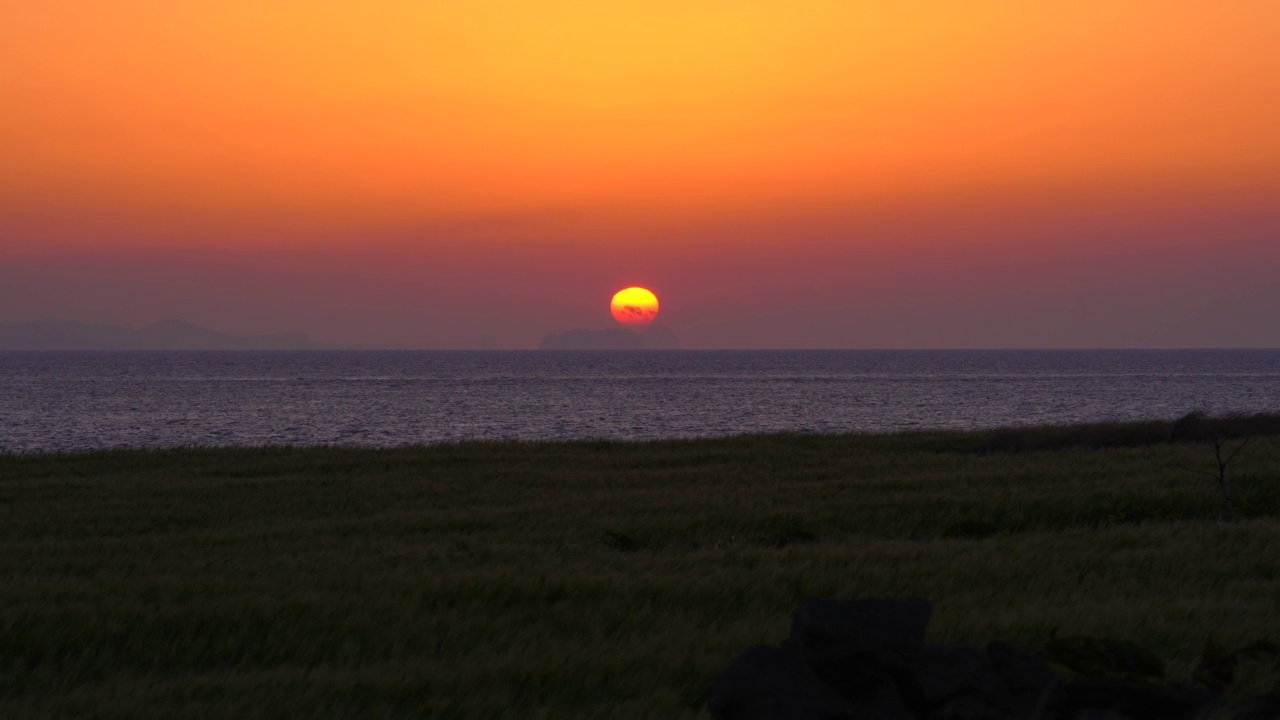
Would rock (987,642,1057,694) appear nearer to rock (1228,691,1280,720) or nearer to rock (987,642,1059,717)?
rock (987,642,1059,717)

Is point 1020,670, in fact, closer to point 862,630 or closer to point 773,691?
point 862,630

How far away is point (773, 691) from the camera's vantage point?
6164 millimetres

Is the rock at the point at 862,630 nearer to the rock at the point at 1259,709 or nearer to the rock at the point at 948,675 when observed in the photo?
the rock at the point at 948,675

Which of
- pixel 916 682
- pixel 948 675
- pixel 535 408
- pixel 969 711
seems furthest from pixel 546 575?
pixel 535 408

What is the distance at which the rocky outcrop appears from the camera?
242 inches

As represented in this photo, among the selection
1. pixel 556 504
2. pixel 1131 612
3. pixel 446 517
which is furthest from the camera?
pixel 556 504

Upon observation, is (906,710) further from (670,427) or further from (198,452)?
(670,427)

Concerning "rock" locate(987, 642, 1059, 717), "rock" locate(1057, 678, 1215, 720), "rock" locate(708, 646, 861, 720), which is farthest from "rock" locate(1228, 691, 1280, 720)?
"rock" locate(708, 646, 861, 720)

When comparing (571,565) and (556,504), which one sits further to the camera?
(556,504)

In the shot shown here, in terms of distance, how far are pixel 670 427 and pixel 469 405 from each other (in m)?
29.4

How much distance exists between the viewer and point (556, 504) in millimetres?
17891

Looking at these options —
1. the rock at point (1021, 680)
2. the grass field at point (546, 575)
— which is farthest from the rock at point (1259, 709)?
the grass field at point (546, 575)

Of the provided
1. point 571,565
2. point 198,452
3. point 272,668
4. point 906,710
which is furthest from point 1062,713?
point 198,452

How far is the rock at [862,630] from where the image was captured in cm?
651
